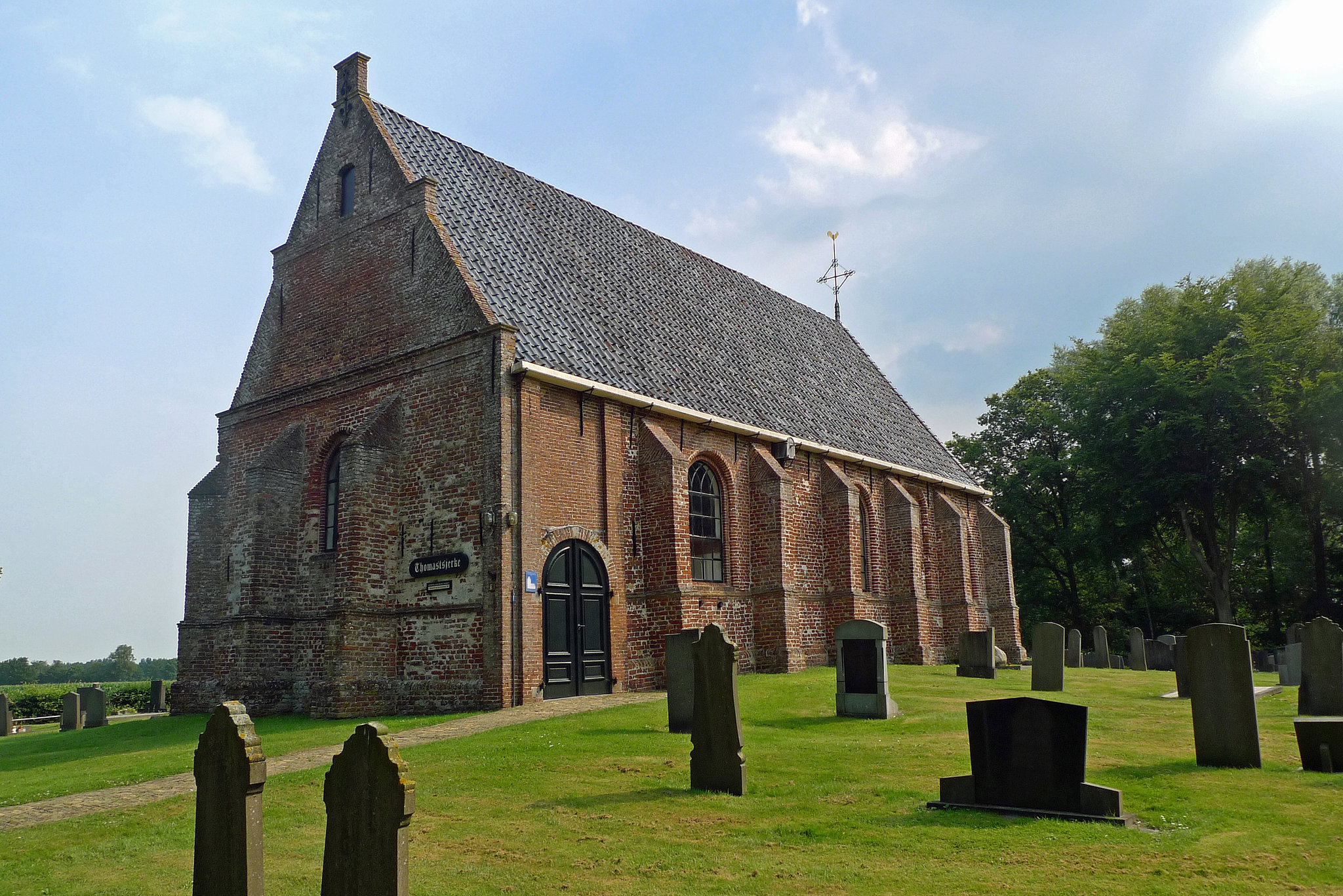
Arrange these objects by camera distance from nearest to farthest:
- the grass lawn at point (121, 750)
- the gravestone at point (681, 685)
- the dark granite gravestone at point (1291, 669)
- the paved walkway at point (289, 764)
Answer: the paved walkway at point (289, 764) < the grass lawn at point (121, 750) < the gravestone at point (681, 685) < the dark granite gravestone at point (1291, 669)

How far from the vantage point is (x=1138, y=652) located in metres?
27.8

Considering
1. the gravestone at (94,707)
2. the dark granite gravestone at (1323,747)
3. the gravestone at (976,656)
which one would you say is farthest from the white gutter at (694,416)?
the gravestone at (94,707)

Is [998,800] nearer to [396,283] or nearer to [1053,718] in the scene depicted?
[1053,718]

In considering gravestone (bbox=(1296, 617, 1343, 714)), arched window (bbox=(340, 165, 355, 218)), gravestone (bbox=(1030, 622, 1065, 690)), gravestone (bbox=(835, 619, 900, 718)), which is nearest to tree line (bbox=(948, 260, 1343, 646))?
gravestone (bbox=(1030, 622, 1065, 690))

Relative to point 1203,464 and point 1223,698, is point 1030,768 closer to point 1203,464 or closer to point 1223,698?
point 1223,698

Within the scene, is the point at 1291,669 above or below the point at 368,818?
below

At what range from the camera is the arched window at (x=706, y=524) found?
21.6 metres

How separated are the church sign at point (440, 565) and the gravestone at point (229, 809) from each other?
11.3m

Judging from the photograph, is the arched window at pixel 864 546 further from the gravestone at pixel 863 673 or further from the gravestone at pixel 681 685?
the gravestone at pixel 681 685

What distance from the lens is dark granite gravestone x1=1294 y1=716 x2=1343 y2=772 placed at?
370 inches

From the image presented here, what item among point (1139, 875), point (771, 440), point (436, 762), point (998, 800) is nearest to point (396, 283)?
point (771, 440)

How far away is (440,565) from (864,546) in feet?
44.1

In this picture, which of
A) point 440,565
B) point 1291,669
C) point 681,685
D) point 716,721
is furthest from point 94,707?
point 1291,669

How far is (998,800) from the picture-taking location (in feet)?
26.1
